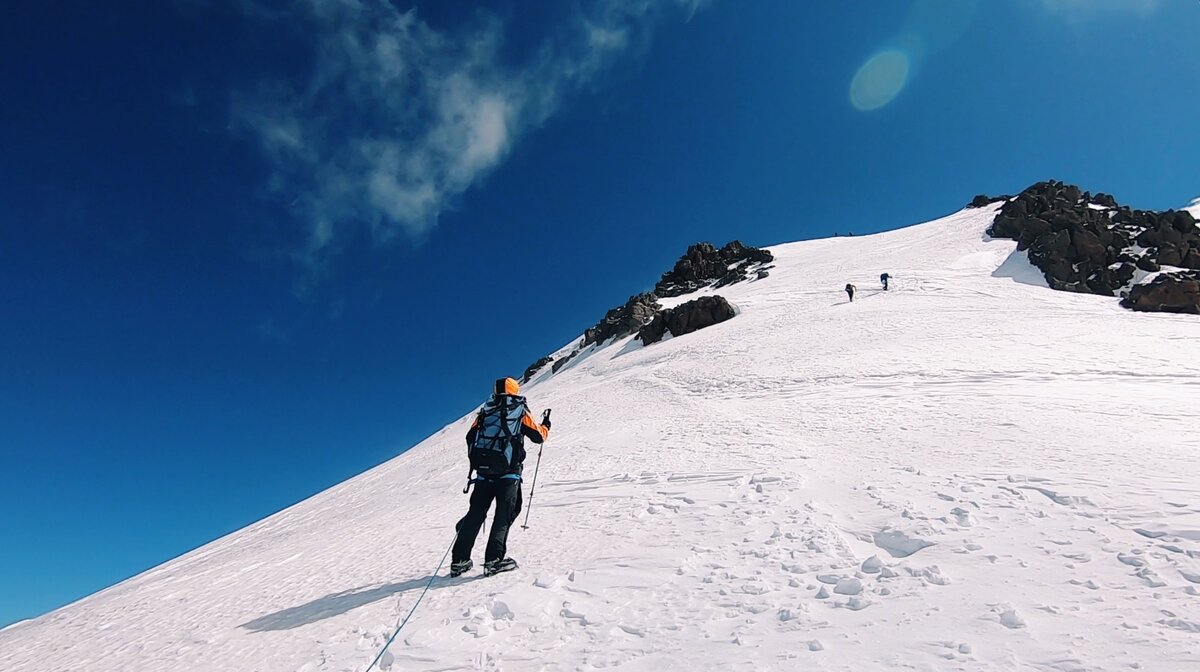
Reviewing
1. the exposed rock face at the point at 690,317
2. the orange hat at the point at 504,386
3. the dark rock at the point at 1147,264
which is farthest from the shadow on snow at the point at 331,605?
the dark rock at the point at 1147,264

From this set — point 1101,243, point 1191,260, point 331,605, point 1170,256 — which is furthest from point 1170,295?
point 331,605

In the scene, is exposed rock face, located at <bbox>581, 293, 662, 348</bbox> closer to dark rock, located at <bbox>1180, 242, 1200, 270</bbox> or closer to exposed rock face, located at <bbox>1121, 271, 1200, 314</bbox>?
exposed rock face, located at <bbox>1121, 271, 1200, 314</bbox>

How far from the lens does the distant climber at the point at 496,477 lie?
559 centimetres

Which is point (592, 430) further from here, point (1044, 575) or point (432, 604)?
point (1044, 575)

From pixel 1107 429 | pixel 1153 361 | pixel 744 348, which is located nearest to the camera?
pixel 1107 429

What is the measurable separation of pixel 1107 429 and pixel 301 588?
11079mm

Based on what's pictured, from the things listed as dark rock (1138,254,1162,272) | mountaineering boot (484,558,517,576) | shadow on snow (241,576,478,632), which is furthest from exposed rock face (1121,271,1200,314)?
shadow on snow (241,576,478,632)

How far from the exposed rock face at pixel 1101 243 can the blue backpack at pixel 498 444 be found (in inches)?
1544

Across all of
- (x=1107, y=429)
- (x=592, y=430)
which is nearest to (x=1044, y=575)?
(x=1107, y=429)

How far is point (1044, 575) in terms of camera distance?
3963 mm

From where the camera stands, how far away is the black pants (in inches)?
220

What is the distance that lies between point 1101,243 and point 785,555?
45.8 meters

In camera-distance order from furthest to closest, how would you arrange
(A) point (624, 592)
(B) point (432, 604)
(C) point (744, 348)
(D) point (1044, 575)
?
1. (C) point (744, 348)
2. (B) point (432, 604)
3. (A) point (624, 592)
4. (D) point (1044, 575)

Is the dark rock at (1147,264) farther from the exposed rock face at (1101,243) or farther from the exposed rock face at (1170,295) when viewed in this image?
the exposed rock face at (1170,295)
